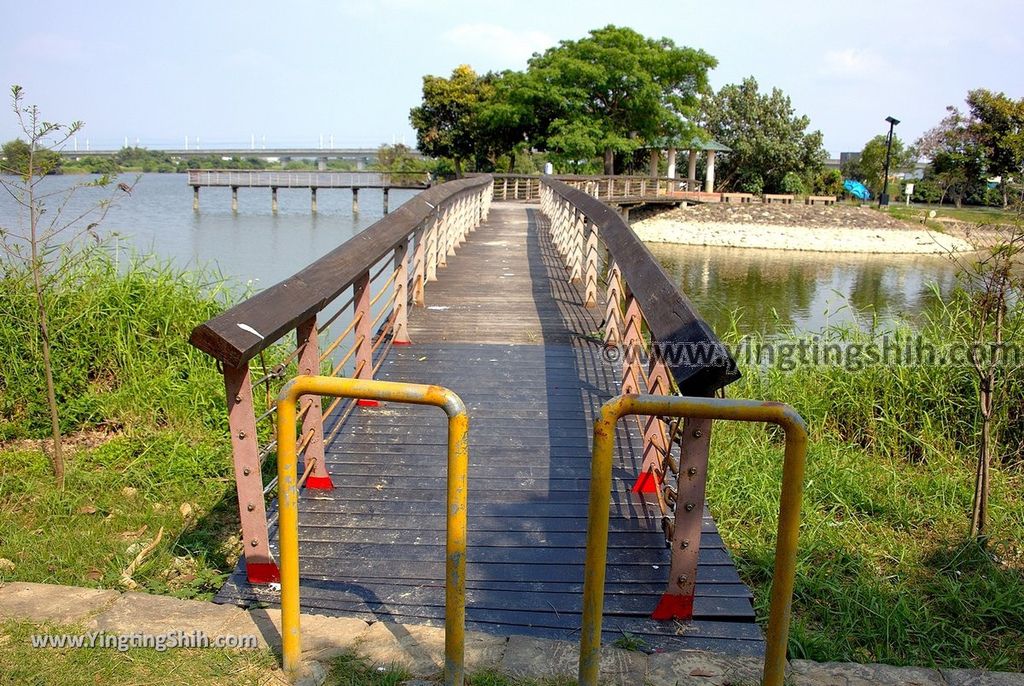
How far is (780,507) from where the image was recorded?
6.77ft

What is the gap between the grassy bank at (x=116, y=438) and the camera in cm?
370

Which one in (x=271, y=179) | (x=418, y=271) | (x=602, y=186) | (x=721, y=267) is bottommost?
(x=721, y=267)

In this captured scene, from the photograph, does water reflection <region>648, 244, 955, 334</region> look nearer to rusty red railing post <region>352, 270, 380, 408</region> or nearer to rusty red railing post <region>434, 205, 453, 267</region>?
rusty red railing post <region>434, 205, 453, 267</region>

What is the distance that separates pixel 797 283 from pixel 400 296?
→ 20003mm

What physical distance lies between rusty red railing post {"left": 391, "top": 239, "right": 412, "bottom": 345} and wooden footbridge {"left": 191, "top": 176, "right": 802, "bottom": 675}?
1cm

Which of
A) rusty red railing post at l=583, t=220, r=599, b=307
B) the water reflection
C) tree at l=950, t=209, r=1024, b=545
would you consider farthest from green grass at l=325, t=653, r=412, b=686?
the water reflection

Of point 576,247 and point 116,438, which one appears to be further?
point 576,247

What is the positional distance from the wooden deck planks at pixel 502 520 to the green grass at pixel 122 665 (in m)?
0.41

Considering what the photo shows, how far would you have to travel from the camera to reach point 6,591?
271 centimetres

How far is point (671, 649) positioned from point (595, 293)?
18.0 ft

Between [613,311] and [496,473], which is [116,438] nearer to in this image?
[496,473]

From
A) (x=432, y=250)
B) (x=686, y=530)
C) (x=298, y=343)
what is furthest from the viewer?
(x=432, y=250)

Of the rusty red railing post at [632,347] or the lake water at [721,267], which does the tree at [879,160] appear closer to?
the lake water at [721,267]

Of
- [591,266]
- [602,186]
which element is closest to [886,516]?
[591,266]
